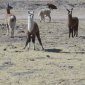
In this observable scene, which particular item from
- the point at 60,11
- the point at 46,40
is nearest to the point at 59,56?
the point at 46,40

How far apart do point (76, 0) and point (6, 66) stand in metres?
38.3

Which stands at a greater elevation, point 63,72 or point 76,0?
point 63,72

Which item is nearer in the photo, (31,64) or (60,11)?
(31,64)

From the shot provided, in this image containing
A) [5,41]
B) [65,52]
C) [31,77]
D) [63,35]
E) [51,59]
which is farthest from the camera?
[63,35]

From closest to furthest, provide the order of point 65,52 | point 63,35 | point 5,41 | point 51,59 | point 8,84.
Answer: point 8,84 → point 51,59 → point 65,52 → point 5,41 → point 63,35

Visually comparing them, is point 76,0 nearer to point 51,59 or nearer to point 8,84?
point 51,59

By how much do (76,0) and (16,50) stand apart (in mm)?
34850

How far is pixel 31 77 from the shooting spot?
12.6m

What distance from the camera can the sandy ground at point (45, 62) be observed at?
1240 centimetres

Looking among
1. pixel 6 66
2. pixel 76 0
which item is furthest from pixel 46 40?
pixel 76 0

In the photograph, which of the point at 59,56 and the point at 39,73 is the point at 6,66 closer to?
the point at 39,73

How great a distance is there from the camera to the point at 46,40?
21203 millimetres

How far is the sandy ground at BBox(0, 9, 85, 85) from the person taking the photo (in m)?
12.4

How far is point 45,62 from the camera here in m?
15.1
